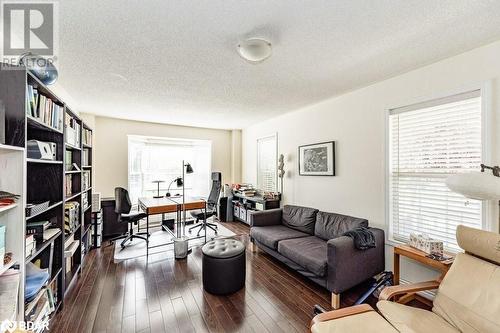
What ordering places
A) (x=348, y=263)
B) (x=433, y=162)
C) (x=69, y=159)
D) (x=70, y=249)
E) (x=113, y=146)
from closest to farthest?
(x=348, y=263) < (x=433, y=162) < (x=70, y=249) < (x=69, y=159) < (x=113, y=146)

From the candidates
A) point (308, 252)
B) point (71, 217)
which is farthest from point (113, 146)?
point (308, 252)

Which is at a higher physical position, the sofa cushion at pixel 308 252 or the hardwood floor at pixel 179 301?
the sofa cushion at pixel 308 252

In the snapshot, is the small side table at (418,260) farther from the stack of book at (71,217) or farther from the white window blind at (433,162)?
the stack of book at (71,217)

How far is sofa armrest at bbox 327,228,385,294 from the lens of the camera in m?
2.21

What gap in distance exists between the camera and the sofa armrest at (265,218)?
12.2 ft

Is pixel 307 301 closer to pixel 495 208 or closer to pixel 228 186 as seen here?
pixel 495 208

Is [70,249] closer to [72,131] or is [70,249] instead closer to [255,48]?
[72,131]

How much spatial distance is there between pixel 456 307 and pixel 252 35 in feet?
8.48

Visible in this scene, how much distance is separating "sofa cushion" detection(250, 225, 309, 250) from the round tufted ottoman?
0.68m

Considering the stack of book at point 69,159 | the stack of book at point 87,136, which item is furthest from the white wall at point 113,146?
the stack of book at point 69,159

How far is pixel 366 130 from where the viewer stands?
9.73 feet

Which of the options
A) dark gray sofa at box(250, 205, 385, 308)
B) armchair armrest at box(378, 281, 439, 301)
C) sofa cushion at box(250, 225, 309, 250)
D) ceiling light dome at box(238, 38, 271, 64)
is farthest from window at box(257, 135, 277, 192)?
armchair armrest at box(378, 281, 439, 301)

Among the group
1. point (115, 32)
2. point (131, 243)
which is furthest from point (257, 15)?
point (131, 243)

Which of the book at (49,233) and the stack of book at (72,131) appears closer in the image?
the book at (49,233)
